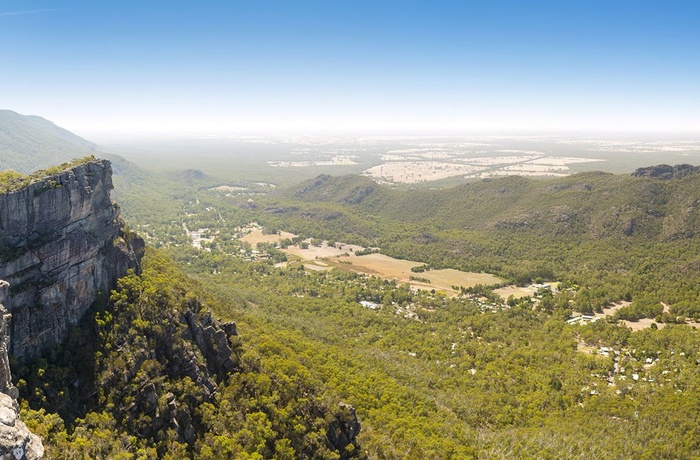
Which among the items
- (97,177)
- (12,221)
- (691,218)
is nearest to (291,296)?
(97,177)

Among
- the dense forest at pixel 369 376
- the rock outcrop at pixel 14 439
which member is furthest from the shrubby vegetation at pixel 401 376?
the rock outcrop at pixel 14 439

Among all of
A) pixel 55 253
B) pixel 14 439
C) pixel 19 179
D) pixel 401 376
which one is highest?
pixel 19 179

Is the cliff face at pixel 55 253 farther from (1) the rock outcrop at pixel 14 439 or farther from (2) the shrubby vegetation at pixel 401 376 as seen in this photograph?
(1) the rock outcrop at pixel 14 439

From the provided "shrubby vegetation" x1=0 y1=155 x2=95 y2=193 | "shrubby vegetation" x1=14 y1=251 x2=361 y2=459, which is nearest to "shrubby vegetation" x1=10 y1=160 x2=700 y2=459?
"shrubby vegetation" x1=14 y1=251 x2=361 y2=459

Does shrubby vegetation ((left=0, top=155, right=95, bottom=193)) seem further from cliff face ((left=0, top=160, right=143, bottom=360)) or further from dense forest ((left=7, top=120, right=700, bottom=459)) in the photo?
dense forest ((left=7, top=120, right=700, bottom=459))

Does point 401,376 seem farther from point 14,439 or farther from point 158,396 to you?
point 14,439

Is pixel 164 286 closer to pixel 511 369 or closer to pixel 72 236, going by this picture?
pixel 72 236

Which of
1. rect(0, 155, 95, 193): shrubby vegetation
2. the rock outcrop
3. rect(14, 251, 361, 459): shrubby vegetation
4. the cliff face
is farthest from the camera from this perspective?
rect(0, 155, 95, 193): shrubby vegetation

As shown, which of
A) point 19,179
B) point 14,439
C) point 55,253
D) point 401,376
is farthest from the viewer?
point 401,376

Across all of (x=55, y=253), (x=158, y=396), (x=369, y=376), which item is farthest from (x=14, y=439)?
(x=369, y=376)
